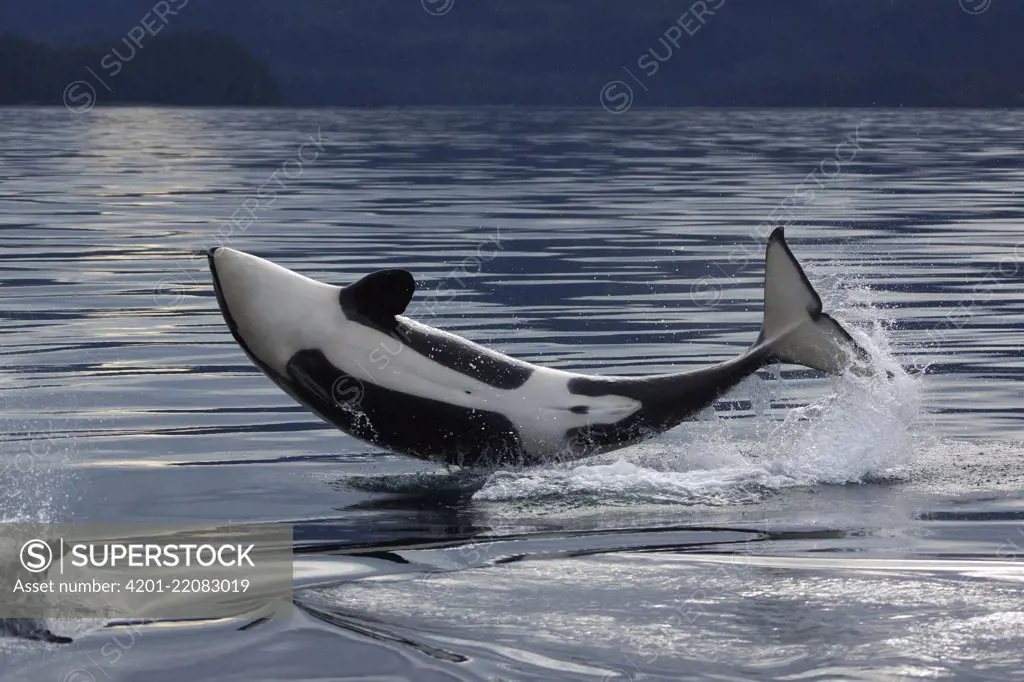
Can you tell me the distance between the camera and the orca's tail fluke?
11.7 meters

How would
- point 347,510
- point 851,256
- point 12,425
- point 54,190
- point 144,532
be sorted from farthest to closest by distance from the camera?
point 54,190 → point 851,256 → point 12,425 → point 347,510 → point 144,532

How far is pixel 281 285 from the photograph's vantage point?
10.8 metres

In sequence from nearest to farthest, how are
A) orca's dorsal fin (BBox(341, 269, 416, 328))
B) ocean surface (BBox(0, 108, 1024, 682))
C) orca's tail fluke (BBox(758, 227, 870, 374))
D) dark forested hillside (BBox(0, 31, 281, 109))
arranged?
ocean surface (BBox(0, 108, 1024, 682)) < orca's dorsal fin (BBox(341, 269, 416, 328)) < orca's tail fluke (BBox(758, 227, 870, 374)) < dark forested hillside (BBox(0, 31, 281, 109))

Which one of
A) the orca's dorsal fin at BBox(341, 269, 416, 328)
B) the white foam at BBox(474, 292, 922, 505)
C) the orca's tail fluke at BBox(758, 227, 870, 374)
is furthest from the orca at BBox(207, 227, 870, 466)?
the orca's tail fluke at BBox(758, 227, 870, 374)

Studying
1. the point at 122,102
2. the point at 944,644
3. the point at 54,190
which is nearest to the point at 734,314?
the point at 944,644

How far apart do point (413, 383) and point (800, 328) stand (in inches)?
107

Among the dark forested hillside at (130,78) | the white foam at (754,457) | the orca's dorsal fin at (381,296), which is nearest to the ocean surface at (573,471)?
the white foam at (754,457)

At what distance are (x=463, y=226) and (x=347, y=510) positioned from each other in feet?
65.7

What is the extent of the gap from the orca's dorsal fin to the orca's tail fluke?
8.34ft

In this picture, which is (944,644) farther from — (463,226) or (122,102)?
(122,102)

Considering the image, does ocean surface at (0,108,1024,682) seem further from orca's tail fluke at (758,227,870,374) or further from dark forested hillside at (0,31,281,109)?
dark forested hillside at (0,31,281,109)

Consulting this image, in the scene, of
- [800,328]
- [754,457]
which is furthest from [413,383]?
[800,328]

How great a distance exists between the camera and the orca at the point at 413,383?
10.7 m

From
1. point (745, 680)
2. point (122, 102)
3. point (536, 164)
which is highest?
point (122, 102)
